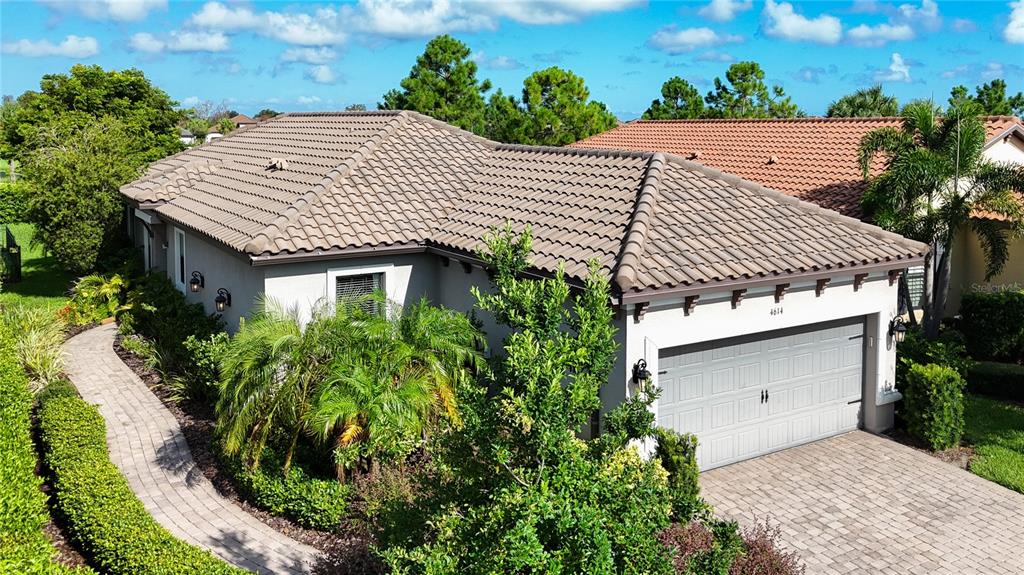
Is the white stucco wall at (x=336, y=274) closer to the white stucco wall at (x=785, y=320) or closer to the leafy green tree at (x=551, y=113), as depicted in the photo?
the white stucco wall at (x=785, y=320)

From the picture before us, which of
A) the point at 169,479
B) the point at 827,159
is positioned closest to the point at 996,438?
the point at 827,159

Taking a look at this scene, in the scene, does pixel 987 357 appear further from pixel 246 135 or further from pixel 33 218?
pixel 33 218

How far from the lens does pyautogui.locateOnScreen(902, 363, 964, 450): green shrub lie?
13070 millimetres

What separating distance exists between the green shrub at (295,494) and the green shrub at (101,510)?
151cm

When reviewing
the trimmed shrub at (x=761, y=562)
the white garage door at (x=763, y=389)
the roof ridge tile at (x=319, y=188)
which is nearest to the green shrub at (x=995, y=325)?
the white garage door at (x=763, y=389)

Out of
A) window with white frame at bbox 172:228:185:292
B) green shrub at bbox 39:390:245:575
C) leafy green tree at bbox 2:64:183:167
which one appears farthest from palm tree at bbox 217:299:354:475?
leafy green tree at bbox 2:64:183:167

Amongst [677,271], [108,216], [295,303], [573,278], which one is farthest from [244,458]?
[108,216]

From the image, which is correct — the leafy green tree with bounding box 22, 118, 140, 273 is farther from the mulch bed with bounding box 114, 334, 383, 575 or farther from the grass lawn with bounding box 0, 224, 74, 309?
the mulch bed with bounding box 114, 334, 383, 575

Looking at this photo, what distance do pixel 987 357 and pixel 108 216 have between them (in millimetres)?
23331

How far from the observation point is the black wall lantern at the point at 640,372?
11.0 meters

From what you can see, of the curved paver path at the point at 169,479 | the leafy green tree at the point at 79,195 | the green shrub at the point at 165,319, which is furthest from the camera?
the leafy green tree at the point at 79,195

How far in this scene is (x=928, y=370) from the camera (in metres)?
13.3

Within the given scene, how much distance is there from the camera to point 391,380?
10586 millimetres

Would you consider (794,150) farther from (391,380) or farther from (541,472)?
(541,472)
